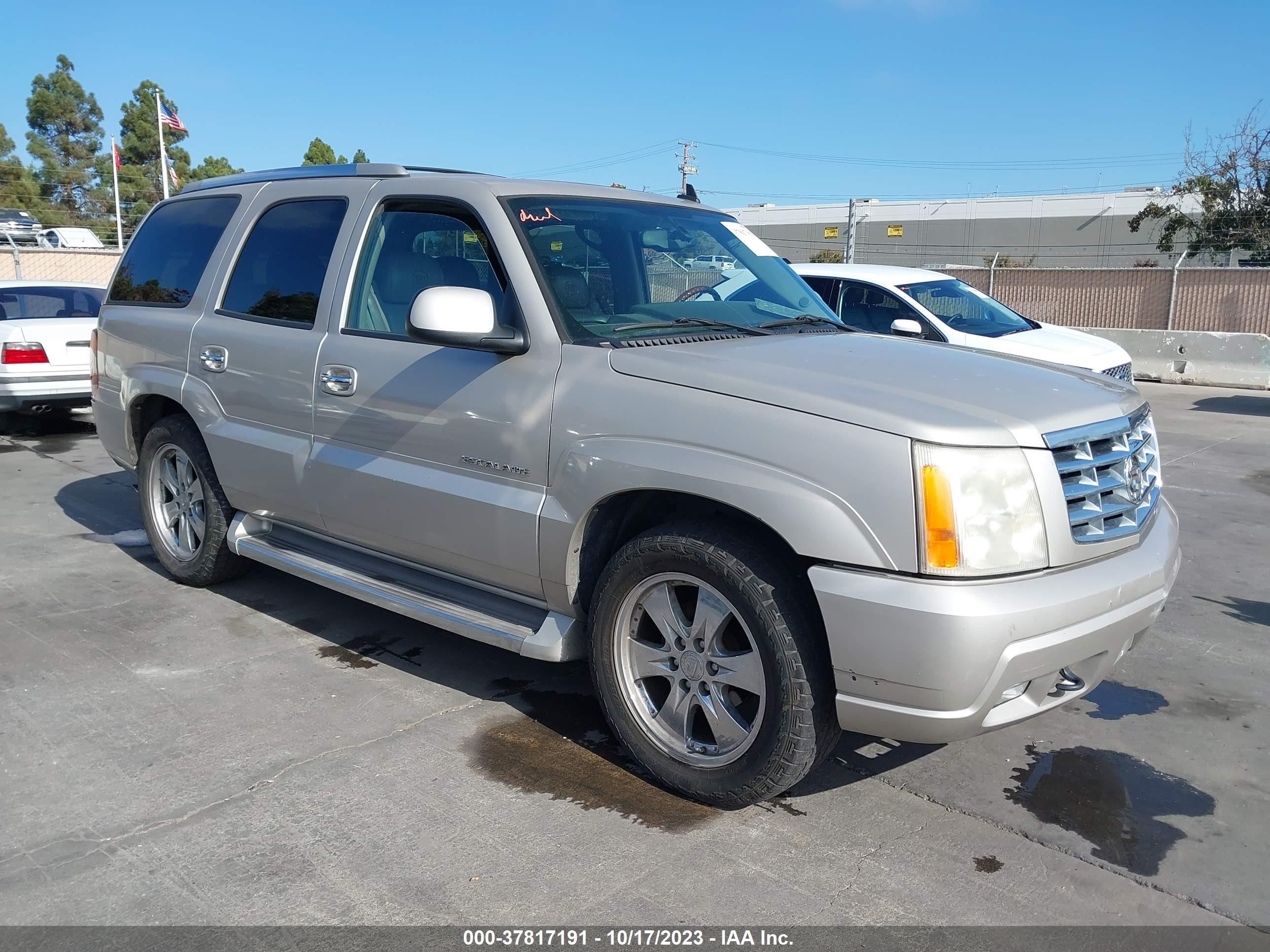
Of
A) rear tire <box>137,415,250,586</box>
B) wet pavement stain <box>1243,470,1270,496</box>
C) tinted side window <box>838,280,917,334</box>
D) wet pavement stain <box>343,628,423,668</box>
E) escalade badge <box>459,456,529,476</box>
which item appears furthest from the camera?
tinted side window <box>838,280,917,334</box>

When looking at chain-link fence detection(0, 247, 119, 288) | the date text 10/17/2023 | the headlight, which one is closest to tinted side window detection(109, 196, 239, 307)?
the date text 10/17/2023

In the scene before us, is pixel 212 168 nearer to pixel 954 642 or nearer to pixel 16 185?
pixel 16 185

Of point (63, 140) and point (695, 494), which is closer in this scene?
point (695, 494)

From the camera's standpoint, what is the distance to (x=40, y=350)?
10.2 m

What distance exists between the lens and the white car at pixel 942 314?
9.61m

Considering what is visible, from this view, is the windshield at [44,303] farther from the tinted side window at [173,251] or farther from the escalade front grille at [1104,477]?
the escalade front grille at [1104,477]

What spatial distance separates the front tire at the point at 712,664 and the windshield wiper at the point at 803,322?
1.20 meters

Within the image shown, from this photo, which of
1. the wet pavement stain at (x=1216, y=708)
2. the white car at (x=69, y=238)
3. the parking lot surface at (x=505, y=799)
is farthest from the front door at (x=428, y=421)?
the white car at (x=69, y=238)

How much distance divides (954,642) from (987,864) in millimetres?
797

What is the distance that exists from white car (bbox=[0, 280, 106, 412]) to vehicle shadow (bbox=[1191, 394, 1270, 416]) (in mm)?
13089

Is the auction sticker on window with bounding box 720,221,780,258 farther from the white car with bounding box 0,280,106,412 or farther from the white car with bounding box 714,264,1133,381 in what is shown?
the white car with bounding box 0,280,106,412

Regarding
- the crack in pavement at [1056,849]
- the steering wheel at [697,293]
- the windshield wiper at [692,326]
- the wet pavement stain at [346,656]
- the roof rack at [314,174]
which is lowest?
the crack in pavement at [1056,849]

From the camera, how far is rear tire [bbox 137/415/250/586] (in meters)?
5.24

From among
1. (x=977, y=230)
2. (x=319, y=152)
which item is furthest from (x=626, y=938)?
(x=319, y=152)
